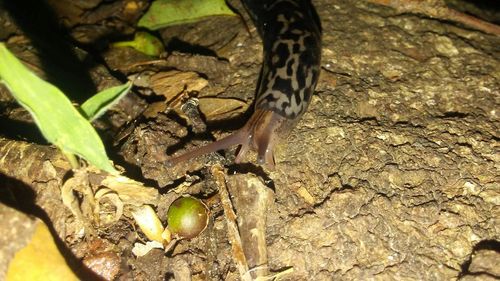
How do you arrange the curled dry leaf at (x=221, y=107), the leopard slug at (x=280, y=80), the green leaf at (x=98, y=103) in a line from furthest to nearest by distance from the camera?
1. the curled dry leaf at (x=221, y=107)
2. the leopard slug at (x=280, y=80)
3. the green leaf at (x=98, y=103)

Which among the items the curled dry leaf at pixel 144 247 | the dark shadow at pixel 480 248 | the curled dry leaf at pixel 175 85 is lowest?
the dark shadow at pixel 480 248

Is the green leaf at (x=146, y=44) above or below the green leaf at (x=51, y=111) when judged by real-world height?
below

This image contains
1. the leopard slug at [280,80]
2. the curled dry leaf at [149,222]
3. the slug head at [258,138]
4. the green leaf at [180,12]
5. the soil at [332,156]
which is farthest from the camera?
the green leaf at [180,12]

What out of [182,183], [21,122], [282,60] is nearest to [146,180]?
[182,183]

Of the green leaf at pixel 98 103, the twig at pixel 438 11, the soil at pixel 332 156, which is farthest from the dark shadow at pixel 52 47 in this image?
the twig at pixel 438 11

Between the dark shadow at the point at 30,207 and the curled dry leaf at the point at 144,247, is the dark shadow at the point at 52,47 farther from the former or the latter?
the curled dry leaf at the point at 144,247

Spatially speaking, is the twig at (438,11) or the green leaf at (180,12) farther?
the green leaf at (180,12)

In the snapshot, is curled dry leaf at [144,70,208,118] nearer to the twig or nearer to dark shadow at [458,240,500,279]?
the twig

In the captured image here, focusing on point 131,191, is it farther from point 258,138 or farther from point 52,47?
point 52,47

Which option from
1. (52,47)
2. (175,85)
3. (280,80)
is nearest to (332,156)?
(280,80)
